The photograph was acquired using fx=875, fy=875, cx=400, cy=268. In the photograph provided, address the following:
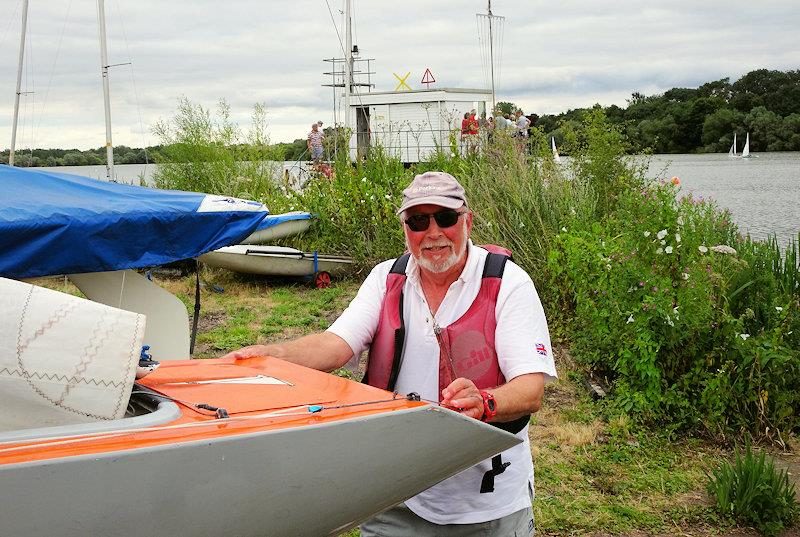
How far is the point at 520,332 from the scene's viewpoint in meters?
2.90

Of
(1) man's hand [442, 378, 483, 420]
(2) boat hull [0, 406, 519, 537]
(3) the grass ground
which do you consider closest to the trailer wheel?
(3) the grass ground

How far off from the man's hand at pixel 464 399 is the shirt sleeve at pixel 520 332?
22 cm

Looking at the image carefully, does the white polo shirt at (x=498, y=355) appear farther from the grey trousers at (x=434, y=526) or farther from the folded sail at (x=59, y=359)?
the folded sail at (x=59, y=359)

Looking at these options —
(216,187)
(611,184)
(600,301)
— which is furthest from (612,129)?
(216,187)

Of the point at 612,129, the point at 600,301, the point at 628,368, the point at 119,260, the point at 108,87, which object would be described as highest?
the point at 108,87

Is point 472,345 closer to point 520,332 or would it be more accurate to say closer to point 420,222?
point 520,332

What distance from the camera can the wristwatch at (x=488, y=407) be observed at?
107 inches

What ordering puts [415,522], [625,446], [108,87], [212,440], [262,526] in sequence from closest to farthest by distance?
[212,440]
[262,526]
[415,522]
[625,446]
[108,87]

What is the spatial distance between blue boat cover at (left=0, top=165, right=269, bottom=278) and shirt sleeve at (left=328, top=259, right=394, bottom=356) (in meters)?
3.34

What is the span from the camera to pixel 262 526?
248 cm

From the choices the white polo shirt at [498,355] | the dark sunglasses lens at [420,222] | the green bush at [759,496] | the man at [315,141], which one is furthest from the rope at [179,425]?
the man at [315,141]

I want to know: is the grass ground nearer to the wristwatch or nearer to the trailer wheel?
the wristwatch

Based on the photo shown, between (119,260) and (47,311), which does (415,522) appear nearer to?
(47,311)

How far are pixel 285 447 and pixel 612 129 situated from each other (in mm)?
9524
